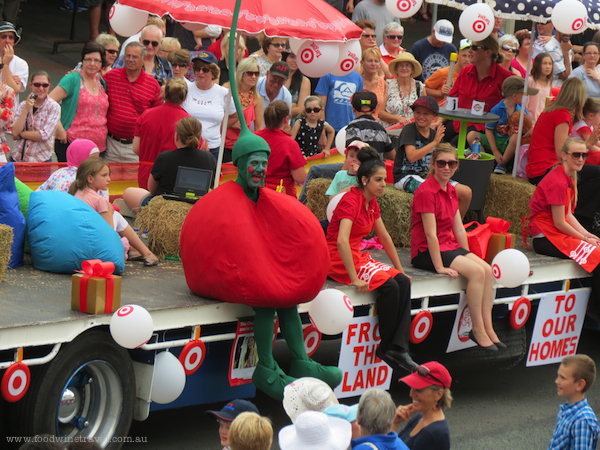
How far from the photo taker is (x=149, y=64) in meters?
10.2

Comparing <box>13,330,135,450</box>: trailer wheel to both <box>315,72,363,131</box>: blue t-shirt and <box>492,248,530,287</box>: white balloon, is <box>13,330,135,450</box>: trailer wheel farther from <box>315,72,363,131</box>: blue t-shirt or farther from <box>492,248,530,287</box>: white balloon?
<box>315,72,363,131</box>: blue t-shirt

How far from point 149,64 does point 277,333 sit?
4.80 metres

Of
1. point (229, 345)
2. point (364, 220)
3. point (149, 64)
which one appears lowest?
point (229, 345)

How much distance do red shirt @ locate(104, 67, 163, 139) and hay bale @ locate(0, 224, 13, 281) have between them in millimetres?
3875

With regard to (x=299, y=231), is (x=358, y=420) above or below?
below

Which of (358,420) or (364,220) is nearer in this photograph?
(358,420)

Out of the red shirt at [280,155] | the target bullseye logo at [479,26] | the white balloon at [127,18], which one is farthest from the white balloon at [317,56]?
the target bullseye logo at [479,26]

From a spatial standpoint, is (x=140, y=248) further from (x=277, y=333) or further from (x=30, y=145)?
(x=30, y=145)

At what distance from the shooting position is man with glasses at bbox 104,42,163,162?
31.4 feet

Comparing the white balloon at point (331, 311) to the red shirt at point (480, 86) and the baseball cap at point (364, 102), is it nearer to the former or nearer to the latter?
the baseball cap at point (364, 102)

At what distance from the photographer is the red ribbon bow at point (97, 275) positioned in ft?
17.6

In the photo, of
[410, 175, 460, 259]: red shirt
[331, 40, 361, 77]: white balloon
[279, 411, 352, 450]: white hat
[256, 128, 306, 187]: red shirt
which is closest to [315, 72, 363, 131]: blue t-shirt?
[331, 40, 361, 77]: white balloon

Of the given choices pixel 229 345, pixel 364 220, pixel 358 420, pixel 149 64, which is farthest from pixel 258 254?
pixel 149 64

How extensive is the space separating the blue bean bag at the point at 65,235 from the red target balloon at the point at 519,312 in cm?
337
